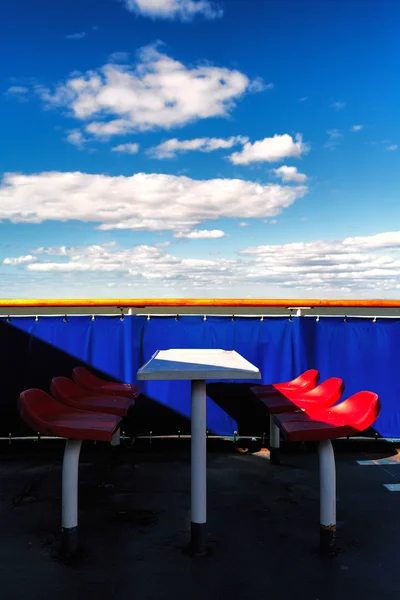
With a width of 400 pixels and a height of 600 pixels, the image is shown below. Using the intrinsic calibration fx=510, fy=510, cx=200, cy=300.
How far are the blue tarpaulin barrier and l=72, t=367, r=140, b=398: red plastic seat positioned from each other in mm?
566

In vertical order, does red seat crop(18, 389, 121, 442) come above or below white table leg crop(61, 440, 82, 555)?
above

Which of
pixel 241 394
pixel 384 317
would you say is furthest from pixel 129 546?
pixel 384 317

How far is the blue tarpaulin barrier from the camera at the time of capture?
5746mm

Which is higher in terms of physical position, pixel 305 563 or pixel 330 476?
pixel 330 476

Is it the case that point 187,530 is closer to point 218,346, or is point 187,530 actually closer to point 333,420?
point 333,420

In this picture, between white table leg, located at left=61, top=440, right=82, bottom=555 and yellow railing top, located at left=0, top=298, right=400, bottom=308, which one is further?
yellow railing top, located at left=0, top=298, right=400, bottom=308

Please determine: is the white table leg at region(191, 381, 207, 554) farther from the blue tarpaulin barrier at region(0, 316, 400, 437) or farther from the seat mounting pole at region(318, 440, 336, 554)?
the blue tarpaulin barrier at region(0, 316, 400, 437)

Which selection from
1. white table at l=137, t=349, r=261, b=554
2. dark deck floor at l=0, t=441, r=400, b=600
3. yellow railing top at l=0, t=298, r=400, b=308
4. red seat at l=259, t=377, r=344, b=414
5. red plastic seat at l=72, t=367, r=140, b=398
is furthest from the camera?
yellow railing top at l=0, t=298, r=400, b=308

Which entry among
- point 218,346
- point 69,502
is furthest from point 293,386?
point 69,502

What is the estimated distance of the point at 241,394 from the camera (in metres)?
5.80

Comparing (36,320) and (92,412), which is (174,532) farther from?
(36,320)

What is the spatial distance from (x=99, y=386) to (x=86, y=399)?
55 centimetres

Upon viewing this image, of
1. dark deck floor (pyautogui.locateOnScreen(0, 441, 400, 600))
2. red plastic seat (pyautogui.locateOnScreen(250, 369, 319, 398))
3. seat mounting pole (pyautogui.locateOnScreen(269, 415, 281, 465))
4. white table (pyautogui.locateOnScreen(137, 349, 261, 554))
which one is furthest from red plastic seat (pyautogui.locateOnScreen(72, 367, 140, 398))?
white table (pyautogui.locateOnScreen(137, 349, 261, 554))

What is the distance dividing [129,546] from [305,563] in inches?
43.3
